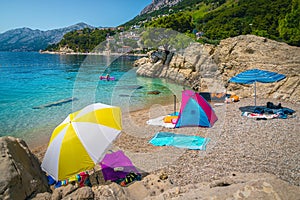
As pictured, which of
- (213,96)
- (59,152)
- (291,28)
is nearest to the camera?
(59,152)

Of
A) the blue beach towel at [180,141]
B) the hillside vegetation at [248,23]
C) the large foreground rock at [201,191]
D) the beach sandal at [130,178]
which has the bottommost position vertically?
the beach sandal at [130,178]

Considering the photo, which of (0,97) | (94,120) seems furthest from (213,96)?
(0,97)

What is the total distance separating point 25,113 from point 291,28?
34117 millimetres

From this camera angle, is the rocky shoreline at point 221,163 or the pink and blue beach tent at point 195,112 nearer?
the rocky shoreline at point 221,163

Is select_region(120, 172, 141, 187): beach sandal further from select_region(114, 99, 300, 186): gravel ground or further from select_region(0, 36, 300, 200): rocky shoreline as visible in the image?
select_region(114, 99, 300, 186): gravel ground

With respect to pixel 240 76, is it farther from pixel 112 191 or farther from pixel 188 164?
pixel 112 191

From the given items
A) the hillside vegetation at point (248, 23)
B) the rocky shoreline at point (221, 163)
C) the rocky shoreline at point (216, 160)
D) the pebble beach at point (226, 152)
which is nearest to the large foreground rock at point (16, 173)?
the rocky shoreline at point (216, 160)

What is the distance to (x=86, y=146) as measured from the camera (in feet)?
16.2

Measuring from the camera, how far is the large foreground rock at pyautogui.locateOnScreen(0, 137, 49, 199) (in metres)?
3.25

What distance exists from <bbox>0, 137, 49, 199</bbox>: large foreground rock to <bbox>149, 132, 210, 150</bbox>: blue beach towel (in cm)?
426

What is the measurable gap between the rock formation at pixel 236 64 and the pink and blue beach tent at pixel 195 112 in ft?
21.0

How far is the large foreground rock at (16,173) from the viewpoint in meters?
3.25

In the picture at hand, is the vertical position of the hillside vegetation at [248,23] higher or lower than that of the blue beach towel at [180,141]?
higher

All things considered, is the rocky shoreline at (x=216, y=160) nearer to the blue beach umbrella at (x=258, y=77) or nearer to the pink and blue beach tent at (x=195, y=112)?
the pink and blue beach tent at (x=195, y=112)
